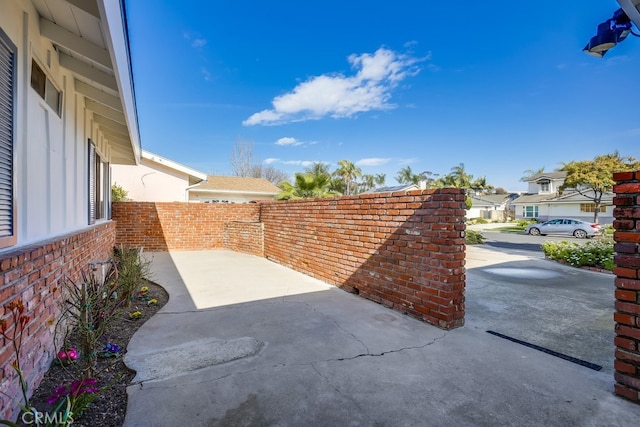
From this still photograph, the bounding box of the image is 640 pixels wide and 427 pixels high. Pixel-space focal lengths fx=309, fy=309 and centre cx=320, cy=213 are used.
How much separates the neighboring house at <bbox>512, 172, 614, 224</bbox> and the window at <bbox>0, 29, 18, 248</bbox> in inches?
1134

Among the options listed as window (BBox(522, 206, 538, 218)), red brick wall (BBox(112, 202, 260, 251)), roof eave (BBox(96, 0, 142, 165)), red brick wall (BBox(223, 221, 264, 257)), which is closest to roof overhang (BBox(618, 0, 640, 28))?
roof eave (BBox(96, 0, 142, 165))

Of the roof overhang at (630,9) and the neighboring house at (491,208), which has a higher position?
the roof overhang at (630,9)

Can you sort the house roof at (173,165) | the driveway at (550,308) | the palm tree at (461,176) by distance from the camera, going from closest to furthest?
the driveway at (550,308) < the house roof at (173,165) < the palm tree at (461,176)

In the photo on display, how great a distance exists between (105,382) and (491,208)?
52828 millimetres

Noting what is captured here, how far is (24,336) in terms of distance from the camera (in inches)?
81.4

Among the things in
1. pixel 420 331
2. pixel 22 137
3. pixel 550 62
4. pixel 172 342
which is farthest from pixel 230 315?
pixel 550 62

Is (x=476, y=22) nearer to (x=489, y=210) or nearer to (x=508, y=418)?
(x=508, y=418)

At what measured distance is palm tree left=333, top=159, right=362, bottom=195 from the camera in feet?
136

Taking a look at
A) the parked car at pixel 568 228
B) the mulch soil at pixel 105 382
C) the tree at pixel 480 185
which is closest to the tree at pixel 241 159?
the parked car at pixel 568 228

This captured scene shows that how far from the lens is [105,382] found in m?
2.47

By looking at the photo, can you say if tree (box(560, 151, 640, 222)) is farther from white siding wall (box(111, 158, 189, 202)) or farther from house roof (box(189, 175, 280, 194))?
white siding wall (box(111, 158, 189, 202))

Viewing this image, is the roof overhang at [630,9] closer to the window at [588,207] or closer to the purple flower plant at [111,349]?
the purple flower plant at [111,349]

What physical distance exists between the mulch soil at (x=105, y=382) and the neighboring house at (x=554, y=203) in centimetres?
2812

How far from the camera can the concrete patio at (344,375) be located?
81.0 inches
